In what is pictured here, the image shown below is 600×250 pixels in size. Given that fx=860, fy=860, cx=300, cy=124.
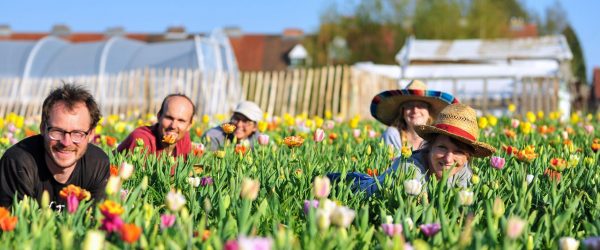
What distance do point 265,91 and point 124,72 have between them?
3.50m

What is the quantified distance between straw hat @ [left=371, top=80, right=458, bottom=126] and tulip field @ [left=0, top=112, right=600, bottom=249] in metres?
1.05

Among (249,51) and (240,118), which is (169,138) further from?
(249,51)

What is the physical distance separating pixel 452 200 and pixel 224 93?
15066 millimetres

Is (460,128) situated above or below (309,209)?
above

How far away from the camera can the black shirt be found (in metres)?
3.27

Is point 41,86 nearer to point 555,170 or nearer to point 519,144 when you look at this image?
point 519,144

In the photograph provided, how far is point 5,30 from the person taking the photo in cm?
4572

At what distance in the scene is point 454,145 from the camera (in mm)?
4105

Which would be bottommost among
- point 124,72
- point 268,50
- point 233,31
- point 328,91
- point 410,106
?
point 410,106

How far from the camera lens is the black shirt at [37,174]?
327 cm

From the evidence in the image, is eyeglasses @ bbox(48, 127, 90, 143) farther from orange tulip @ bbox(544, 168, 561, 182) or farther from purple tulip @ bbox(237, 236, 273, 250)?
orange tulip @ bbox(544, 168, 561, 182)

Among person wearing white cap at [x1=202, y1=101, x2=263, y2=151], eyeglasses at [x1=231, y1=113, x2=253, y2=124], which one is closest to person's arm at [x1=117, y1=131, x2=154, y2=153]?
person wearing white cap at [x1=202, y1=101, x2=263, y2=151]

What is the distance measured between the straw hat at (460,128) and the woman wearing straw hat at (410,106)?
5.73 ft

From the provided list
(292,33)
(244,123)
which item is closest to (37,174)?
(244,123)
